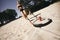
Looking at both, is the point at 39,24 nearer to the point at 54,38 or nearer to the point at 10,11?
the point at 54,38

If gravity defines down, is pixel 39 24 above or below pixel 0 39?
above

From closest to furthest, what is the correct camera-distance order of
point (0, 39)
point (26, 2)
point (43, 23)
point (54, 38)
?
point (54, 38) < point (43, 23) < point (0, 39) < point (26, 2)

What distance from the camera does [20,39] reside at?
18.5 ft

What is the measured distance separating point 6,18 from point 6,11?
4048 mm

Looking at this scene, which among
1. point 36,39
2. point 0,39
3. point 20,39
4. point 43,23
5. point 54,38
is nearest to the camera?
point 54,38

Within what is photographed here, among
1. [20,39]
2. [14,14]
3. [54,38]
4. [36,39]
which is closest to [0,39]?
[20,39]

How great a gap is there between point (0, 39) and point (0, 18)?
106ft

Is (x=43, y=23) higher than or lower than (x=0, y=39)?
higher

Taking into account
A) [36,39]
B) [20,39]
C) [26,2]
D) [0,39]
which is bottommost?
[26,2]

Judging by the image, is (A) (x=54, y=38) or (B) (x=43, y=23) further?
(B) (x=43, y=23)

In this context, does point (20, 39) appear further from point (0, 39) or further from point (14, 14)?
point (14, 14)

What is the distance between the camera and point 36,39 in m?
4.79

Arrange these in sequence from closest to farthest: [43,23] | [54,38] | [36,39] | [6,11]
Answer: [54,38], [36,39], [43,23], [6,11]

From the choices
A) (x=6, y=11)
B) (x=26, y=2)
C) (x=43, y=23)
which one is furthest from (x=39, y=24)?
(x=6, y=11)
